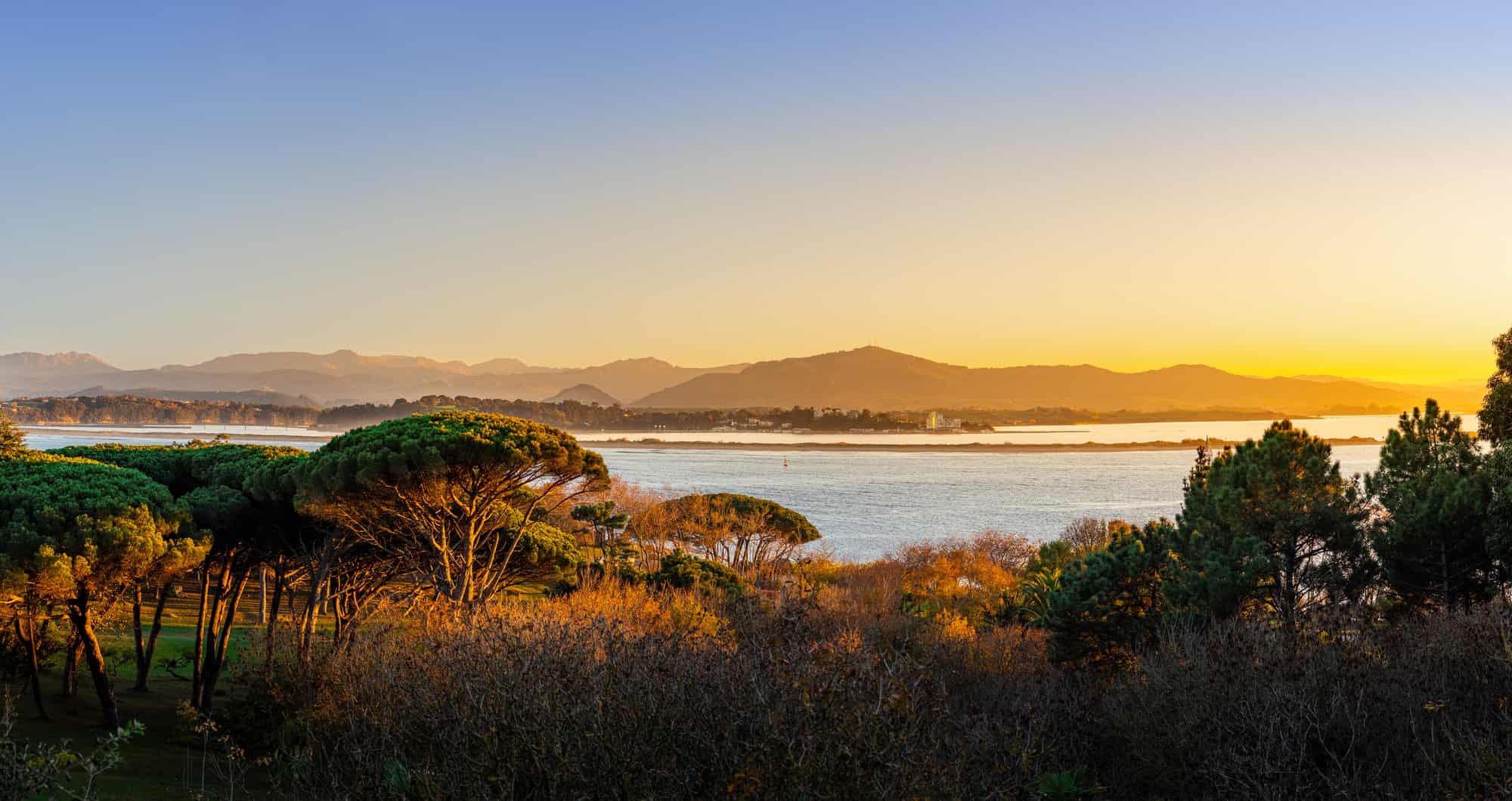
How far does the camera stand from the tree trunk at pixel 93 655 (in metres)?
14.8

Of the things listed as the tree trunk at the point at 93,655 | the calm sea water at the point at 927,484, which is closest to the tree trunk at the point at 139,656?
the tree trunk at the point at 93,655

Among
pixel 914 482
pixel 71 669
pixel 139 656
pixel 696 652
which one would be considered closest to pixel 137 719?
pixel 71 669

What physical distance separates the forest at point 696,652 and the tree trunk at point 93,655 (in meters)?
0.08

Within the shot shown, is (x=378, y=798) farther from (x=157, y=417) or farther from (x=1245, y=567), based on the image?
(x=157, y=417)

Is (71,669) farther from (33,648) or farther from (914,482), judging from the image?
(914,482)

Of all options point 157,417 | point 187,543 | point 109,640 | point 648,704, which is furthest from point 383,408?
point 648,704

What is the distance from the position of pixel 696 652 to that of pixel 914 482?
130028 millimetres

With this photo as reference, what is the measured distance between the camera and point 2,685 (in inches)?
712

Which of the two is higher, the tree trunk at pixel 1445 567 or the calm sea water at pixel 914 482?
the tree trunk at pixel 1445 567

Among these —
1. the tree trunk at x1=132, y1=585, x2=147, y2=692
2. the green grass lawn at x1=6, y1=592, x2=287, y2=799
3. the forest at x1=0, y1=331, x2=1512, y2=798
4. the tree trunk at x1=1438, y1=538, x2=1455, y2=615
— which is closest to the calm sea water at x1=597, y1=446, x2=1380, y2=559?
the forest at x1=0, y1=331, x2=1512, y2=798

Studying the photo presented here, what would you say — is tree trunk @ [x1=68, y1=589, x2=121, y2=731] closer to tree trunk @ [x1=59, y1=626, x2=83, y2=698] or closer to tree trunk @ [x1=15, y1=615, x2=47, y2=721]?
tree trunk @ [x1=15, y1=615, x2=47, y2=721]

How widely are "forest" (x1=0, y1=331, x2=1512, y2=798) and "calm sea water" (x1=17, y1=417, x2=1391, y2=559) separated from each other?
53.8 m

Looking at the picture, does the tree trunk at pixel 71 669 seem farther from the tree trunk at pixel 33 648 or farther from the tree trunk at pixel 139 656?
the tree trunk at pixel 139 656

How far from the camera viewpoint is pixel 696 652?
8.03 metres
